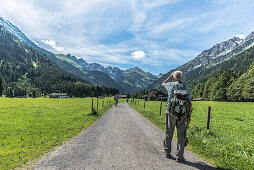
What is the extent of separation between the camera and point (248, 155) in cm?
621

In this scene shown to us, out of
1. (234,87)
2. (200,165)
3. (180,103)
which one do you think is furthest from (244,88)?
(180,103)

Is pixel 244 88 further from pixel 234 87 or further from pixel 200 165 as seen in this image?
pixel 200 165

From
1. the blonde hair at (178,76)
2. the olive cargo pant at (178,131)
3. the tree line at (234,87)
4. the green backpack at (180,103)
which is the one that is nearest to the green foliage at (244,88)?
the tree line at (234,87)

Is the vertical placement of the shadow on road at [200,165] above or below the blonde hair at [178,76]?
below

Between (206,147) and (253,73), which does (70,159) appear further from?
(253,73)

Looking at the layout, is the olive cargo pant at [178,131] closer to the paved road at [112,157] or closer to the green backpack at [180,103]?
the green backpack at [180,103]

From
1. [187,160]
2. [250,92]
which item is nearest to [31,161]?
[187,160]

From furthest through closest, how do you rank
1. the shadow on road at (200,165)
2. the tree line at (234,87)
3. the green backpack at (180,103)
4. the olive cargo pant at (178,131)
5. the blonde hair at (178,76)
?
the tree line at (234,87) → the blonde hair at (178,76) → the olive cargo pant at (178,131) → the green backpack at (180,103) → the shadow on road at (200,165)

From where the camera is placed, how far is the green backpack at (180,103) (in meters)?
5.77

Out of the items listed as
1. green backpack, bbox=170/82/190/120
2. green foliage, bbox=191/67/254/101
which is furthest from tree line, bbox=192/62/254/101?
green backpack, bbox=170/82/190/120

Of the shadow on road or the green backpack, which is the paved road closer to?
the shadow on road

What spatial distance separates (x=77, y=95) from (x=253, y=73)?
169m

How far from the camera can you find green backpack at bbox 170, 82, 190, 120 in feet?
18.9

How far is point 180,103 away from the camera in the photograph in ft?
19.0
